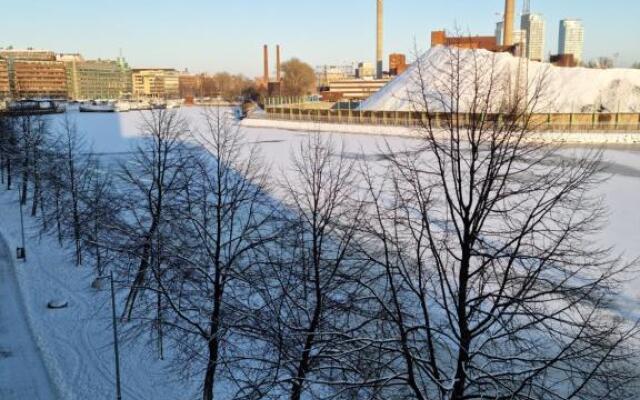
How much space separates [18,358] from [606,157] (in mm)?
32846

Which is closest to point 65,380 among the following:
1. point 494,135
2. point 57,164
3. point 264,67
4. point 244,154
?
point 494,135

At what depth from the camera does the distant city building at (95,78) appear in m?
161

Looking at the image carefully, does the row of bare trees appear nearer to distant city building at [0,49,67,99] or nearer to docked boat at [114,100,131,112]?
docked boat at [114,100,131,112]

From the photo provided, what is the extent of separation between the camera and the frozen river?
56.5ft

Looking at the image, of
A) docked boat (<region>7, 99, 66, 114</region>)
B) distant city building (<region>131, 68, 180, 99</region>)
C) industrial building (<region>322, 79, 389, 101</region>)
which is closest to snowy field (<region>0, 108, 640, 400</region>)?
docked boat (<region>7, 99, 66, 114</region>)

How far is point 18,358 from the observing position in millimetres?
12750

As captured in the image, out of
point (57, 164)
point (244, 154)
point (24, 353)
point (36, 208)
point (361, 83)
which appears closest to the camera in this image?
point (24, 353)

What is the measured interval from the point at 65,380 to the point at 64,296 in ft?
17.3

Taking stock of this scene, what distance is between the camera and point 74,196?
741 inches

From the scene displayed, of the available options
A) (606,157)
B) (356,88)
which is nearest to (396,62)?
(356,88)

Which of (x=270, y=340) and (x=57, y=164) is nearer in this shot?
(x=270, y=340)

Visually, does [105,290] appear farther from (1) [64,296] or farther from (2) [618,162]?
(2) [618,162]

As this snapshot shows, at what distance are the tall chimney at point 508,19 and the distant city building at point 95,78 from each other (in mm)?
121653

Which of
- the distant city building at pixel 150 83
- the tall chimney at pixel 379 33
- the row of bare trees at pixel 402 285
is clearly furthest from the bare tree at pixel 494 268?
the distant city building at pixel 150 83
